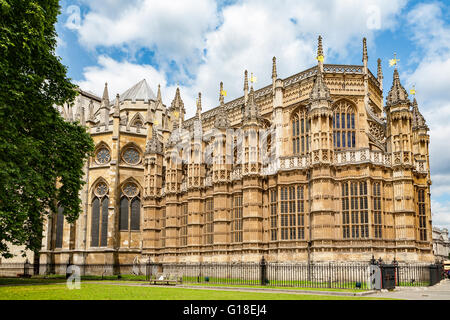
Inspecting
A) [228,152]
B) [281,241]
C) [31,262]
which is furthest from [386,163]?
[31,262]

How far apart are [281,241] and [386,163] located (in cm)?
918

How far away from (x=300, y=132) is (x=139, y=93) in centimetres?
3437

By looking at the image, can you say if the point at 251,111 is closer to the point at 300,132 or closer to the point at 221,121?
the point at 221,121

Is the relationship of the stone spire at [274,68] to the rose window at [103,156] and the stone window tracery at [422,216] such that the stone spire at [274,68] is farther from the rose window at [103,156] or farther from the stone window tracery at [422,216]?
the rose window at [103,156]

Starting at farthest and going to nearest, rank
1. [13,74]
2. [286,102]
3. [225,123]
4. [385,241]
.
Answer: [225,123]
[286,102]
[385,241]
[13,74]

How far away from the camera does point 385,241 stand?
2817 cm

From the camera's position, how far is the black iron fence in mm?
21969

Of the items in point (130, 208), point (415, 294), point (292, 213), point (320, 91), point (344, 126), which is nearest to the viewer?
point (415, 294)

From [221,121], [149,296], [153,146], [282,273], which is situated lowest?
[282,273]

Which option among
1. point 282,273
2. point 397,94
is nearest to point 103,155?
point 282,273

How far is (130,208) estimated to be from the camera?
4666 centimetres

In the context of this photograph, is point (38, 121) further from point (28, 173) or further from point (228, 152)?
point (228, 152)

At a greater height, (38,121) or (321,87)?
(321,87)

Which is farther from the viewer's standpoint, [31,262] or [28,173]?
[31,262]
